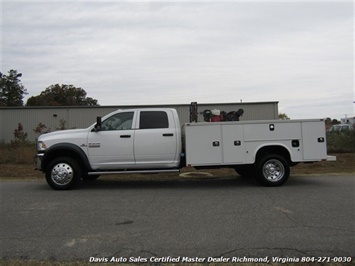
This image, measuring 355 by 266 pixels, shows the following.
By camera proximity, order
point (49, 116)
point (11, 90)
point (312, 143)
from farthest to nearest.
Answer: point (11, 90), point (49, 116), point (312, 143)

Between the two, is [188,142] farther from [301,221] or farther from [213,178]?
[301,221]

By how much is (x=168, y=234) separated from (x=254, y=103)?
115 ft

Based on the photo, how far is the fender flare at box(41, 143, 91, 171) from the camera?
9.05 metres

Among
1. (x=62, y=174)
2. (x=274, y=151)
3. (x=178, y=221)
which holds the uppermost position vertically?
(x=274, y=151)

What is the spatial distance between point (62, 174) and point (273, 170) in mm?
5477

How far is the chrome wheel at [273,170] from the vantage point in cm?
934

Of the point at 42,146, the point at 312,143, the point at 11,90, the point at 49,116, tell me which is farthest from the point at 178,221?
the point at 11,90

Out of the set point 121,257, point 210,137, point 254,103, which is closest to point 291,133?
point 210,137

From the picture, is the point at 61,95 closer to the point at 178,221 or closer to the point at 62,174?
the point at 62,174

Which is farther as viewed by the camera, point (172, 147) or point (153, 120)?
point (153, 120)

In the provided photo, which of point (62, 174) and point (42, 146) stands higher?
point (42, 146)

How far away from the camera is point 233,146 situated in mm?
9203

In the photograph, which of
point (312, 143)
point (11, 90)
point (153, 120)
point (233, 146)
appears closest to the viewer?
point (233, 146)

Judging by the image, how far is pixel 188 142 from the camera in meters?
9.18
